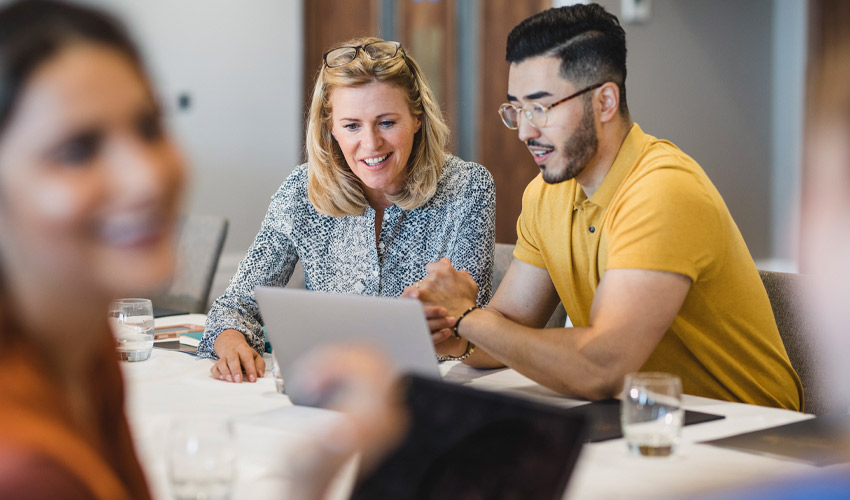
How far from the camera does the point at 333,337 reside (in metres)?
1.42

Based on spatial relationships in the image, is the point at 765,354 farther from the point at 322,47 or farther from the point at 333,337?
the point at 322,47

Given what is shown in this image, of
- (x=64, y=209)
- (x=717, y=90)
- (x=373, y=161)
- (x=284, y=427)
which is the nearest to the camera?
(x=64, y=209)

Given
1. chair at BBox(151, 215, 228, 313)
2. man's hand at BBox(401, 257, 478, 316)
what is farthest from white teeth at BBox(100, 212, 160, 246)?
chair at BBox(151, 215, 228, 313)

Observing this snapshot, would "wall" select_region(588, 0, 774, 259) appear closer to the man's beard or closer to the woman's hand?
the man's beard

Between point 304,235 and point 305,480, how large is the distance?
177 centimetres

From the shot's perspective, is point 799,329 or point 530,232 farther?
point 530,232

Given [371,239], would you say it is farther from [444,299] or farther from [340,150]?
[444,299]

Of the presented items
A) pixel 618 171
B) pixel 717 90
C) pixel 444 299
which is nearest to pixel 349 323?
pixel 444 299

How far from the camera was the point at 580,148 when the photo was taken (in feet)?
5.94

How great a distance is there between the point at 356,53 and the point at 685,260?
0.99m

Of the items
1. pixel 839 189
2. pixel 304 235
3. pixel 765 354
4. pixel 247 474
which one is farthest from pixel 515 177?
pixel 839 189

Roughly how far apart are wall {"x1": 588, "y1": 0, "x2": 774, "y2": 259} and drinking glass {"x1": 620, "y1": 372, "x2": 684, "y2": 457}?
4.09 meters

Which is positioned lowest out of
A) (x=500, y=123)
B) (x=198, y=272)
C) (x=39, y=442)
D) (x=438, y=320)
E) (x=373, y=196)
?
(x=198, y=272)

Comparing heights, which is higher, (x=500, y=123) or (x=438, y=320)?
(x=438, y=320)
